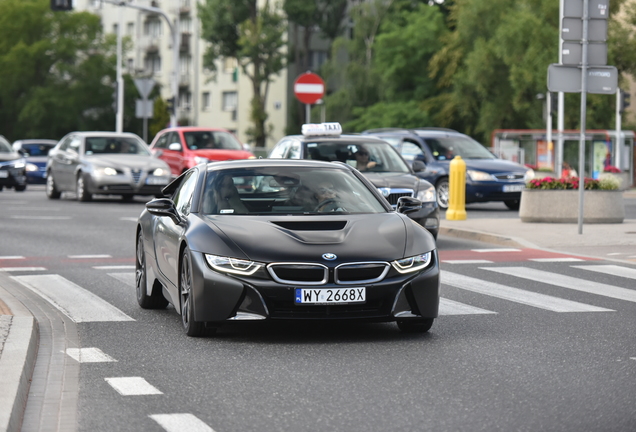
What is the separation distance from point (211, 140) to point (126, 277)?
59.9 ft

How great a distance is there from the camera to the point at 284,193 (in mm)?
9484

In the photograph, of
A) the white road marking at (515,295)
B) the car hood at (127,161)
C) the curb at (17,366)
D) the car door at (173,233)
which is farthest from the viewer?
the car hood at (127,161)

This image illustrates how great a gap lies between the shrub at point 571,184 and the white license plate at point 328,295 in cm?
1296

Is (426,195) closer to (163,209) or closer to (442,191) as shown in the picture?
(163,209)

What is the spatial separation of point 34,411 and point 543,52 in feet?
160

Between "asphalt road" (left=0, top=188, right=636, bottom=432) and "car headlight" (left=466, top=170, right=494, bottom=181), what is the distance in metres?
13.1

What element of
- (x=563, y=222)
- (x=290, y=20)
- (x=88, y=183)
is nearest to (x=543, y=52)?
(x=290, y=20)

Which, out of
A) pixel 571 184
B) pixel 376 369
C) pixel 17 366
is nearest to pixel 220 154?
pixel 571 184

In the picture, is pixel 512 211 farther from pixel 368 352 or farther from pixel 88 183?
pixel 368 352

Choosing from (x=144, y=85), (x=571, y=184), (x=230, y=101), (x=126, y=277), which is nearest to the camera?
(x=126, y=277)

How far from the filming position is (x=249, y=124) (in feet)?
268

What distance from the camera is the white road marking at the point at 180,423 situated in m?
5.86

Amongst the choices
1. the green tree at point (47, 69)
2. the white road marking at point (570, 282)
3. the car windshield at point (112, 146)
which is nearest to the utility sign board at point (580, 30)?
the white road marking at point (570, 282)

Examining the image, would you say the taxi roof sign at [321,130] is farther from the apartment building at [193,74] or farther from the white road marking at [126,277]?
the apartment building at [193,74]
